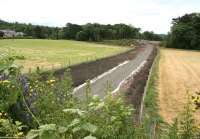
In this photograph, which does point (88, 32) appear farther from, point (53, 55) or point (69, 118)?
point (69, 118)

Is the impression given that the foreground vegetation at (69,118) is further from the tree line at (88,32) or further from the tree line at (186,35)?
the tree line at (88,32)

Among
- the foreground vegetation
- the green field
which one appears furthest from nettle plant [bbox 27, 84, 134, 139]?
the green field

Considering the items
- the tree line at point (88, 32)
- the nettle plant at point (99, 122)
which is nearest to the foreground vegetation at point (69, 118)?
the nettle plant at point (99, 122)

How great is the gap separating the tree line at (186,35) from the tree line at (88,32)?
26.0 m

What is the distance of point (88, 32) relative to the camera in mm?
129750

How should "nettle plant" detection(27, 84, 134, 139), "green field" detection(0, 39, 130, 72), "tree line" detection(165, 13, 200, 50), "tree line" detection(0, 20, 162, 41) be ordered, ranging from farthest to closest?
"tree line" detection(0, 20, 162, 41) → "tree line" detection(165, 13, 200, 50) → "green field" detection(0, 39, 130, 72) → "nettle plant" detection(27, 84, 134, 139)

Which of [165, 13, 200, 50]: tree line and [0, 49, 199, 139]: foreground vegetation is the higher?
[0, 49, 199, 139]: foreground vegetation

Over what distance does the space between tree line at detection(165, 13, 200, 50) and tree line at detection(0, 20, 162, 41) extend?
85.4ft

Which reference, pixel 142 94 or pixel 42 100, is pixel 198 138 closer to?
pixel 42 100

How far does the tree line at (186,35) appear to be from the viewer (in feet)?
347

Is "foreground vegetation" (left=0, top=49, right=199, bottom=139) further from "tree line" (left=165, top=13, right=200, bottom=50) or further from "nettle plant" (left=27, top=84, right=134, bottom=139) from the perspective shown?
"tree line" (left=165, top=13, right=200, bottom=50)

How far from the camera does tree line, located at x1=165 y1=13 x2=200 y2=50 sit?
106 m

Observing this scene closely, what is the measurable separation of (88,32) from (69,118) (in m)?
127

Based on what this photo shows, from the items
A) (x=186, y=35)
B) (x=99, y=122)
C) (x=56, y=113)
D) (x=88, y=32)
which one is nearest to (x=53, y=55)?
(x=56, y=113)
